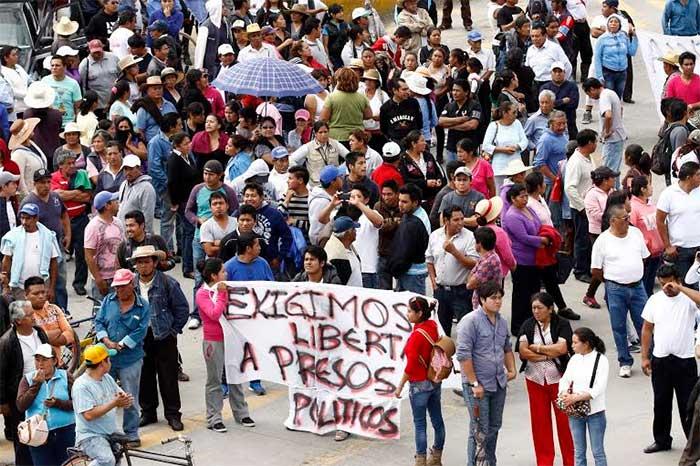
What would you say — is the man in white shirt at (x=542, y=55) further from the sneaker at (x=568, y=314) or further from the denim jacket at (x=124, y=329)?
the denim jacket at (x=124, y=329)

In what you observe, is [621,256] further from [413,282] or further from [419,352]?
[419,352]

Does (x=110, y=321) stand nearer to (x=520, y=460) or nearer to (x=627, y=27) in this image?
(x=520, y=460)

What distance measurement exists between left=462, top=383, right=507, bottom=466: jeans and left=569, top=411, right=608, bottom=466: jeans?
A: 1.99ft

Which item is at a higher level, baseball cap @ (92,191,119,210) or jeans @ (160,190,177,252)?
baseball cap @ (92,191,119,210)

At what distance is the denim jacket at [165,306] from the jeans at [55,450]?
60.1 inches

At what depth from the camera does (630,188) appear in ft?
53.6

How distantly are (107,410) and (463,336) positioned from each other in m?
2.77

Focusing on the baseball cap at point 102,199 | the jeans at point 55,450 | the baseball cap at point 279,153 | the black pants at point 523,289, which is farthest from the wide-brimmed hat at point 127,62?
the jeans at point 55,450

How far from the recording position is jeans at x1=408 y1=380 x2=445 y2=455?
13.1 metres

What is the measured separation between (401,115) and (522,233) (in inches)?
149

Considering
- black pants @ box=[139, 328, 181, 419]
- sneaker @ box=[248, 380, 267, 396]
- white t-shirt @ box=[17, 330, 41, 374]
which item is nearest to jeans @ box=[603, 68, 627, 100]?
sneaker @ box=[248, 380, 267, 396]

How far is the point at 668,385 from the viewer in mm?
13492

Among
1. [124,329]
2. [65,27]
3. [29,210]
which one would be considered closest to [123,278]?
[124,329]

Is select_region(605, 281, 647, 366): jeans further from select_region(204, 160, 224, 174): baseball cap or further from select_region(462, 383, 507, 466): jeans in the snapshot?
select_region(204, 160, 224, 174): baseball cap
